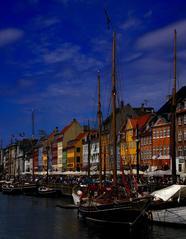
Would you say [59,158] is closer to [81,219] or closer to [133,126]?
[133,126]

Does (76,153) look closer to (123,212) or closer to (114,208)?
(114,208)

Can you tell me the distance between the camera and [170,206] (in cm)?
3675

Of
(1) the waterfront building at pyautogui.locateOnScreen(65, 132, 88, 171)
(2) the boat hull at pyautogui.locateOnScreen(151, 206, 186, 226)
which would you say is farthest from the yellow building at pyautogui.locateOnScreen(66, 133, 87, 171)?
(2) the boat hull at pyautogui.locateOnScreen(151, 206, 186, 226)

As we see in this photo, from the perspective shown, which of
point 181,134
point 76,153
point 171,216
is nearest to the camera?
point 171,216

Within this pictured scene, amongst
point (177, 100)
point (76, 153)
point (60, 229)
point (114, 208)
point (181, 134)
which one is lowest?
point (60, 229)

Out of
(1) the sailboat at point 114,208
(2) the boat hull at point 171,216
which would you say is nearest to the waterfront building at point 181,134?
(1) the sailboat at point 114,208

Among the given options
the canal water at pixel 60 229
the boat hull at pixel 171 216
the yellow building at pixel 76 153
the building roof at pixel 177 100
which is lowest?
the canal water at pixel 60 229

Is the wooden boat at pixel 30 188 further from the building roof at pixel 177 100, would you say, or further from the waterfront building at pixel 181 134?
the waterfront building at pixel 181 134

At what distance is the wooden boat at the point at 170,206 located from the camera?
120 ft

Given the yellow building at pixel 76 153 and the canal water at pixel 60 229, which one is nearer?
the canal water at pixel 60 229

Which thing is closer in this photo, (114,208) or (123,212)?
(123,212)

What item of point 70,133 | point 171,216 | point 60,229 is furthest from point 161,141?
point 70,133

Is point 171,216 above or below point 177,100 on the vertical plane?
below

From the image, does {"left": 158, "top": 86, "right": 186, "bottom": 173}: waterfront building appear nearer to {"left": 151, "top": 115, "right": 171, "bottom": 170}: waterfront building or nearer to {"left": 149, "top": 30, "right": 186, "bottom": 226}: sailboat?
{"left": 151, "top": 115, "right": 171, "bottom": 170}: waterfront building
